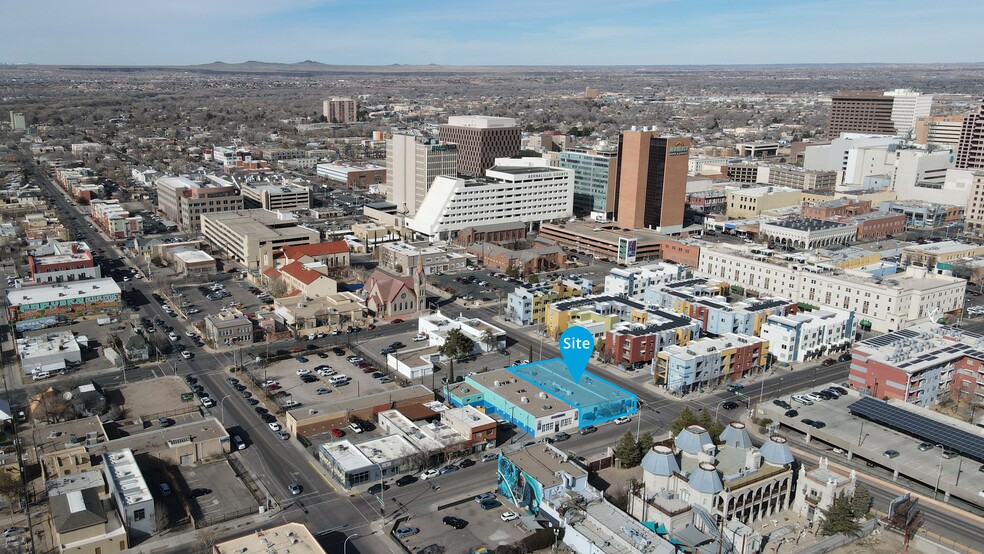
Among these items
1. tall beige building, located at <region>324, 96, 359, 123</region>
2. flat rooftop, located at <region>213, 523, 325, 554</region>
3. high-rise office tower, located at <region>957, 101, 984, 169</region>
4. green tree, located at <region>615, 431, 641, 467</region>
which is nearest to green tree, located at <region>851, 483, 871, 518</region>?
green tree, located at <region>615, 431, 641, 467</region>

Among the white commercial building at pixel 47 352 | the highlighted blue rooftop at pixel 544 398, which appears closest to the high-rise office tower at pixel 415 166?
the white commercial building at pixel 47 352

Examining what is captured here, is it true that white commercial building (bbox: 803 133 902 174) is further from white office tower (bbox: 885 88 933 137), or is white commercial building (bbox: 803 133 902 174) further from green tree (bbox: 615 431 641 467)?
green tree (bbox: 615 431 641 467)

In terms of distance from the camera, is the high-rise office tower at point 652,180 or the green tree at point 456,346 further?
the high-rise office tower at point 652,180

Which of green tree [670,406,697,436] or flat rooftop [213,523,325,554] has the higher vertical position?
green tree [670,406,697,436]

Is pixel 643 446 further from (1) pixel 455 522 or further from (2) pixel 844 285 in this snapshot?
(2) pixel 844 285

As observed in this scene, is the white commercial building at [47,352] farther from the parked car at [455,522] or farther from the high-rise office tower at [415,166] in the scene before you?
the high-rise office tower at [415,166]

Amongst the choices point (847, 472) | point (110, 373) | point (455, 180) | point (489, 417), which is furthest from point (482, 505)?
point (455, 180)

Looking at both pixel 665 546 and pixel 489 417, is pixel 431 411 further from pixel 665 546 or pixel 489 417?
pixel 665 546
